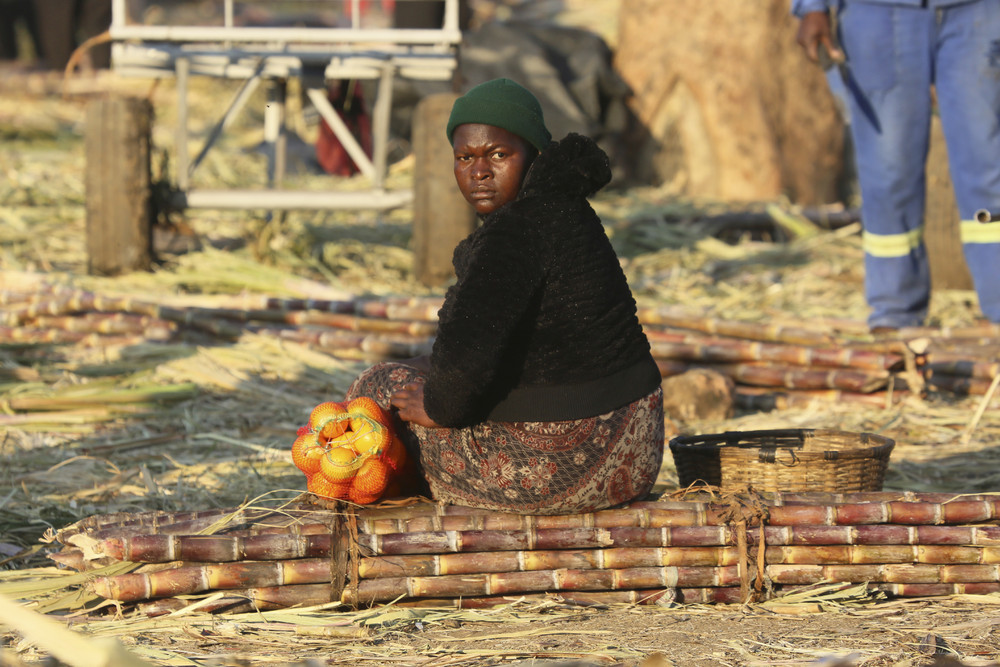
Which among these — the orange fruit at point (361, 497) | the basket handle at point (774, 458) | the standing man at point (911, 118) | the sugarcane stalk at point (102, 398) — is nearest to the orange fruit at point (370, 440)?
the orange fruit at point (361, 497)

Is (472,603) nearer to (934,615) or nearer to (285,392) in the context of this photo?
(934,615)

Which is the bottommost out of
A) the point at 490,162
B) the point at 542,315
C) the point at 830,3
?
the point at 542,315

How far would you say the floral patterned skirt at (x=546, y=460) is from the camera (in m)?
2.55

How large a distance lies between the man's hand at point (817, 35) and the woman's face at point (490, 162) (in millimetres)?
2471

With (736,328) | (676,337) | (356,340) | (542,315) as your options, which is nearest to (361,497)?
(542,315)

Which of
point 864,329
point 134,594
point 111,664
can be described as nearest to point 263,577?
point 134,594

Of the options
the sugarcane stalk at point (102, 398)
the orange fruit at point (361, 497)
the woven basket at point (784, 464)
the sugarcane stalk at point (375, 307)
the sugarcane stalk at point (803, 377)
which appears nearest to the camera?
the orange fruit at point (361, 497)

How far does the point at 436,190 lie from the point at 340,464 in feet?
10.9

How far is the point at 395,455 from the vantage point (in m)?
2.66

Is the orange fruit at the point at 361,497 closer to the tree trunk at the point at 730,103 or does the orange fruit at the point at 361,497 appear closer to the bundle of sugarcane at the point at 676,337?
the bundle of sugarcane at the point at 676,337

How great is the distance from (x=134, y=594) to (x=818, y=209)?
665 cm

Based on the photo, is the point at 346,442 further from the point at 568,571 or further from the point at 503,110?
the point at 503,110

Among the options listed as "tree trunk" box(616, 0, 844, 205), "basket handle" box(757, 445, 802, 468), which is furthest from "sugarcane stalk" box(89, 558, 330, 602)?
"tree trunk" box(616, 0, 844, 205)

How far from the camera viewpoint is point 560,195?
2.48 meters
